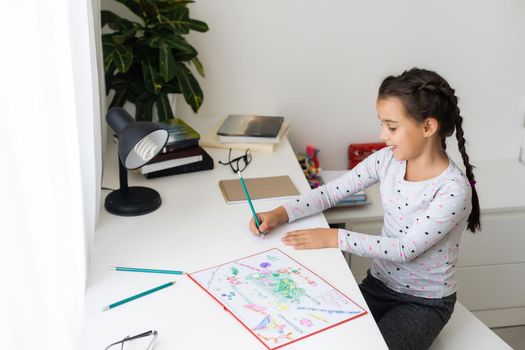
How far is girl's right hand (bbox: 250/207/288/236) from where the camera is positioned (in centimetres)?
140

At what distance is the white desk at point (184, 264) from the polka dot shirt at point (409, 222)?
10 centimetres

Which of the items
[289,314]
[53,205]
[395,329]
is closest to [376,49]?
[395,329]

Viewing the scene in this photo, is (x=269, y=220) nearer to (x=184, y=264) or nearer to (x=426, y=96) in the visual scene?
(x=184, y=264)

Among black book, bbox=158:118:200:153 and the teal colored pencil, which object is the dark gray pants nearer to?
the teal colored pencil

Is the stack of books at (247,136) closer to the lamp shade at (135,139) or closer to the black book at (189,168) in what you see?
the black book at (189,168)

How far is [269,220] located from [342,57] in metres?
1.10

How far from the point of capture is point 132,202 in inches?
59.6

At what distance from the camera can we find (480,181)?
7.58 feet

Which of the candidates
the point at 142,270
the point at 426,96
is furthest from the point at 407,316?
the point at 142,270

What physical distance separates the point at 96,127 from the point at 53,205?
1.79 feet

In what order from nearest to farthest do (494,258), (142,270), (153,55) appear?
1. (142,270)
2. (153,55)
3. (494,258)

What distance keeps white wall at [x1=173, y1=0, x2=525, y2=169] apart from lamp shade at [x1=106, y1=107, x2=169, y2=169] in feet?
2.86

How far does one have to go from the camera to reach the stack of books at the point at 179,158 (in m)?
1.72

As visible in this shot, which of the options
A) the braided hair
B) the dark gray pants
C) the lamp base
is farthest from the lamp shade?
the dark gray pants
